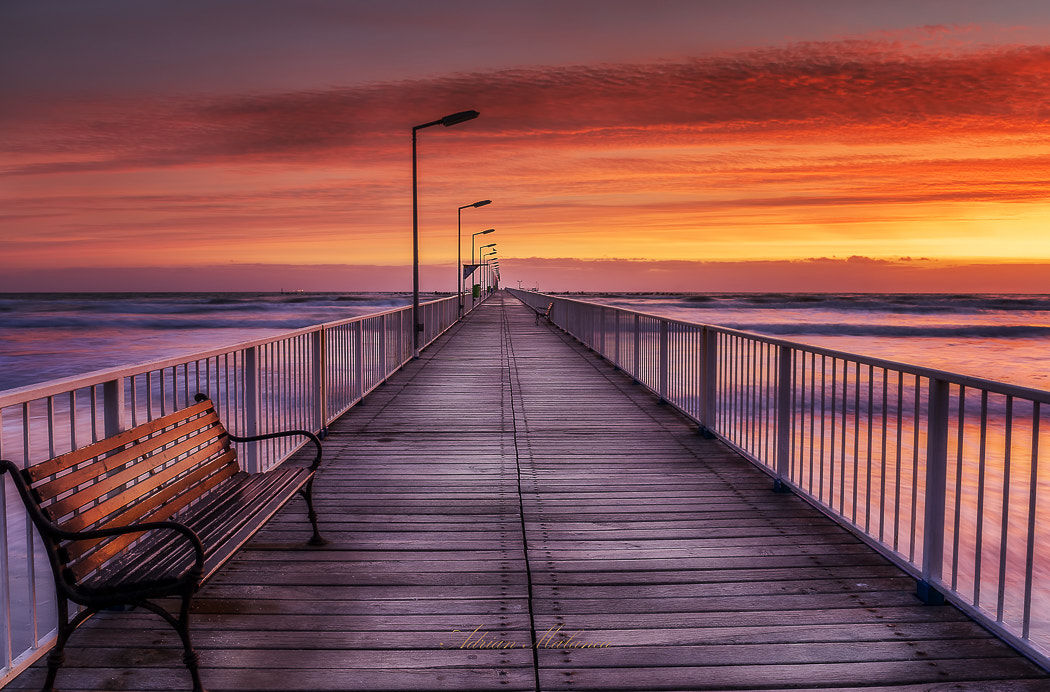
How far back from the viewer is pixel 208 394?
21.5 ft

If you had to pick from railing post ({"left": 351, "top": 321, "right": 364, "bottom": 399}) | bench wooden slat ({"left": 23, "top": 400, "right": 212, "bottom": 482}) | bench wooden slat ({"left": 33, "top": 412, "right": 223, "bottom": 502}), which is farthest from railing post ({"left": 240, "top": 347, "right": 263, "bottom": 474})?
railing post ({"left": 351, "top": 321, "right": 364, "bottom": 399})

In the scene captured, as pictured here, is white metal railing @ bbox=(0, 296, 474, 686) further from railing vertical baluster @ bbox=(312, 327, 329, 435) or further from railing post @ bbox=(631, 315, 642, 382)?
railing post @ bbox=(631, 315, 642, 382)

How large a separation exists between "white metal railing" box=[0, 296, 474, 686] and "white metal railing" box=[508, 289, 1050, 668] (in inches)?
129

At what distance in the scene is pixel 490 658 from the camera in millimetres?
2842

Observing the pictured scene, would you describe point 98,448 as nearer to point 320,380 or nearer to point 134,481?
point 134,481

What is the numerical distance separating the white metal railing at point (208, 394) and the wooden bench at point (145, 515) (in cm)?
13

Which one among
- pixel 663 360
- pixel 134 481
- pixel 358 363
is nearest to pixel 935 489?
pixel 134 481

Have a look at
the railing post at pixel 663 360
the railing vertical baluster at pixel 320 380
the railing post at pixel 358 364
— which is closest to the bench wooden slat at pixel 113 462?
the railing vertical baluster at pixel 320 380

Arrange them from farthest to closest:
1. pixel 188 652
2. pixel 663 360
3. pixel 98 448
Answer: pixel 663 360 < pixel 98 448 < pixel 188 652

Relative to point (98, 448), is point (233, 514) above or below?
below

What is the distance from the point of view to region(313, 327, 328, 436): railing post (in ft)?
23.1

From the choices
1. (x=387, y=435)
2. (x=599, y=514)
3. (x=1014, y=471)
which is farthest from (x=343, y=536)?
(x=1014, y=471)

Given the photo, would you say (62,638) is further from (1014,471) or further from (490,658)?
(1014,471)

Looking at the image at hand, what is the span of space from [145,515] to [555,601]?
188cm
